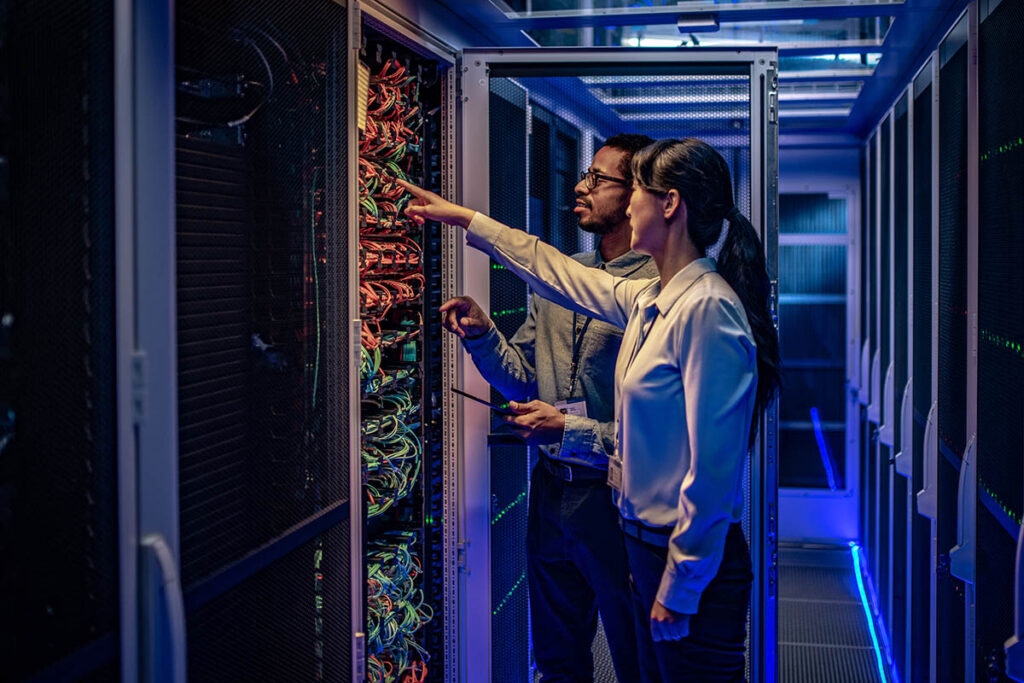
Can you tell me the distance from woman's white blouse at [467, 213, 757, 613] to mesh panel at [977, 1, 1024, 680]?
0.53 metres

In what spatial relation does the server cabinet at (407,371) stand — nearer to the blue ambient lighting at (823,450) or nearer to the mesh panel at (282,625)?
the mesh panel at (282,625)

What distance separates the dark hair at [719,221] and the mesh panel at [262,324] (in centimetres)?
64

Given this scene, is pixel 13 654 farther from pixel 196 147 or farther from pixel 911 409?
pixel 911 409

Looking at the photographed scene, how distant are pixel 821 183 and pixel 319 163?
16.6 ft

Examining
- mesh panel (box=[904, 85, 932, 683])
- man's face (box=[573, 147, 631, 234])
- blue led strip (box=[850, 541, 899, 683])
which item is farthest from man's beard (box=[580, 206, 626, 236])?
blue led strip (box=[850, 541, 899, 683])

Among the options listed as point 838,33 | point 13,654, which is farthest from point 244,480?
point 838,33

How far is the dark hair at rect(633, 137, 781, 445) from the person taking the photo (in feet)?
5.95

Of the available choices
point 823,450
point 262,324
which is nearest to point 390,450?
point 262,324

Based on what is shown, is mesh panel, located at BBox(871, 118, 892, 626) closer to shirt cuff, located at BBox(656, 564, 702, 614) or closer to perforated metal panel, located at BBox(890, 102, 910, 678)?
perforated metal panel, located at BBox(890, 102, 910, 678)

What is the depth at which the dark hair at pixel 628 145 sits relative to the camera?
7.57 feet

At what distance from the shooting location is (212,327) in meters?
1.42

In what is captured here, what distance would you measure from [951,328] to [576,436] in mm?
1072

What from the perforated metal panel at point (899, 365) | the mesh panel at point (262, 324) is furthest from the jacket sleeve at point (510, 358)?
the perforated metal panel at point (899, 365)

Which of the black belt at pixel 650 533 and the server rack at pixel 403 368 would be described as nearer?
the black belt at pixel 650 533
